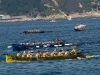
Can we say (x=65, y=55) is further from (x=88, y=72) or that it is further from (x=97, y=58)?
(x=88, y=72)

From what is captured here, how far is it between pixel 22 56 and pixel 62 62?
699 centimetres

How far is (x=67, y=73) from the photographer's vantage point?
3637 inches

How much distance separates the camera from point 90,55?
11444cm

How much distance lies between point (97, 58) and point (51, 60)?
9.42 metres

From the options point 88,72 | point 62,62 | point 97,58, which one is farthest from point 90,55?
point 88,72

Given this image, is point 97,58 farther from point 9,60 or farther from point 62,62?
point 9,60

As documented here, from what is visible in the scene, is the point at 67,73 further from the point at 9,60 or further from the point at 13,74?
the point at 9,60

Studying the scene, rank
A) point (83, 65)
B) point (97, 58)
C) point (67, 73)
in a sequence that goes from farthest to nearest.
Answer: point (97, 58)
point (83, 65)
point (67, 73)

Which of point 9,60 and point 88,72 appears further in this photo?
point 9,60

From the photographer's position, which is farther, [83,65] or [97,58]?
[97,58]

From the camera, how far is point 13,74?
93188 mm

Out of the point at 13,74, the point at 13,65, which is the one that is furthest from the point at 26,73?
the point at 13,65

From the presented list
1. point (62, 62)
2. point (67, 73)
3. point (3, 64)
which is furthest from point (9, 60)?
point (67, 73)

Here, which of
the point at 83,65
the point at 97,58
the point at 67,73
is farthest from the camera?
the point at 97,58
